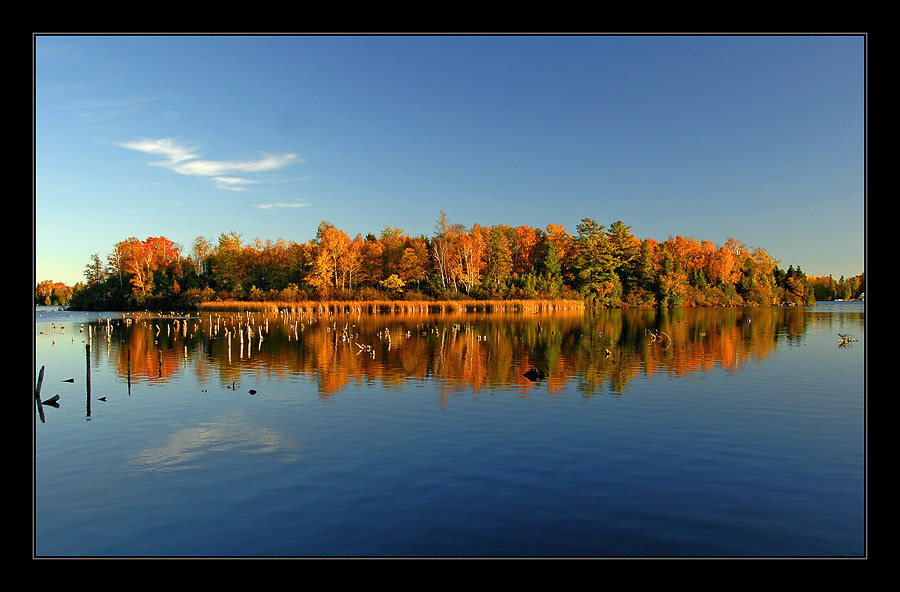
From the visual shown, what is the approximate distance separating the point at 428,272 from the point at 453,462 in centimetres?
9843

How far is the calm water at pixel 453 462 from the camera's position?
393 inches

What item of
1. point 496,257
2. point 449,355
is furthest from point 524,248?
point 449,355

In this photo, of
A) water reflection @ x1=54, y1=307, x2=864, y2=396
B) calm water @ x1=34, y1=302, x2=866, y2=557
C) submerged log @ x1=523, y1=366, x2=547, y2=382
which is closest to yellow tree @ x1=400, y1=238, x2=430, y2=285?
water reflection @ x1=54, y1=307, x2=864, y2=396

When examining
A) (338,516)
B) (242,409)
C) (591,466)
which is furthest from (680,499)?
(242,409)

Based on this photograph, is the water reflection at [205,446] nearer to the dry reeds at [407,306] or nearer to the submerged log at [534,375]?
the submerged log at [534,375]

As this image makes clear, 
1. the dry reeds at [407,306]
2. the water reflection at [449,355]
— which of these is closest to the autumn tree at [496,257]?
the dry reeds at [407,306]

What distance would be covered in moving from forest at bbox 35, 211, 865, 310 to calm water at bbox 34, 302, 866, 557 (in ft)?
245

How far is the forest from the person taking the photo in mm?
105562

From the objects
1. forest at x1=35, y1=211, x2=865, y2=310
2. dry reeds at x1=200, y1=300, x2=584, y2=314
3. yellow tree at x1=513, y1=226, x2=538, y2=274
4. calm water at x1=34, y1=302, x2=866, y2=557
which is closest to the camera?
calm water at x1=34, y1=302, x2=866, y2=557

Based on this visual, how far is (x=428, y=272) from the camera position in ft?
368

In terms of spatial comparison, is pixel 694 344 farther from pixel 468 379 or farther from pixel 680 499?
pixel 680 499

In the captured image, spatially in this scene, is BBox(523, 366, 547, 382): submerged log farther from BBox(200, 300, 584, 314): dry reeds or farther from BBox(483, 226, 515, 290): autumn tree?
BBox(483, 226, 515, 290): autumn tree

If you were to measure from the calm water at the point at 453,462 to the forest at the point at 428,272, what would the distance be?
245 ft

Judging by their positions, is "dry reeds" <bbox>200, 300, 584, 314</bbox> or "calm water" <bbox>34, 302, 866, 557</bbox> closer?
"calm water" <bbox>34, 302, 866, 557</bbox>
